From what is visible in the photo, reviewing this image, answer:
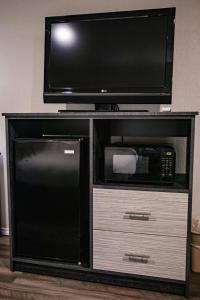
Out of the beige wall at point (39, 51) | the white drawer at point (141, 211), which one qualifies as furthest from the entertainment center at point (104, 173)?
the beige wall at point (39, 51)

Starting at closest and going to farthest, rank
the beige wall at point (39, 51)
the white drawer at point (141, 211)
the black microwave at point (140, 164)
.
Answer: the white drawer at point (141, 211), the black microwave at point (140, 164), the beige wall at point (39, 51)

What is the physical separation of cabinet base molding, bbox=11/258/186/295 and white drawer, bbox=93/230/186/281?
45 mm

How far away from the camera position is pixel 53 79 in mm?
2047

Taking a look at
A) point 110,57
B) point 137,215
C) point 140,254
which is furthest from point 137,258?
point 110,57

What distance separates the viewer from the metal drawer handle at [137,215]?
1.68 m

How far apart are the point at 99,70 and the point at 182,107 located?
0.72 m

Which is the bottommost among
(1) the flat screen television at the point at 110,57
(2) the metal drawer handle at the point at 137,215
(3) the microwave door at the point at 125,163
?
(2) the metal drawer handle at the point at 137,215

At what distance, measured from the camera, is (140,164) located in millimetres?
1793

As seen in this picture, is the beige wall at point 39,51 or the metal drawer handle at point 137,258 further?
the beige wall at point 39,51

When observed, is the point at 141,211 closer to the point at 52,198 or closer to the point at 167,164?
the point at 167,164

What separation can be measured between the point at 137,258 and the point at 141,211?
312mm

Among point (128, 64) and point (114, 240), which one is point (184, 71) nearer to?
point (128, 64)

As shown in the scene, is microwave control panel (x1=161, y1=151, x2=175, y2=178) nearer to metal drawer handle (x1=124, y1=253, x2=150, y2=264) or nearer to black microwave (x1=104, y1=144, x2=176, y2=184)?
black microwave (x1=104, y1=144, x2=176, y2=184)

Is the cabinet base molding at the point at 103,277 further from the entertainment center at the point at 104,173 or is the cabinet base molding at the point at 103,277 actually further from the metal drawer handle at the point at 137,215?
the metal drawer handle at the point at 137,215
